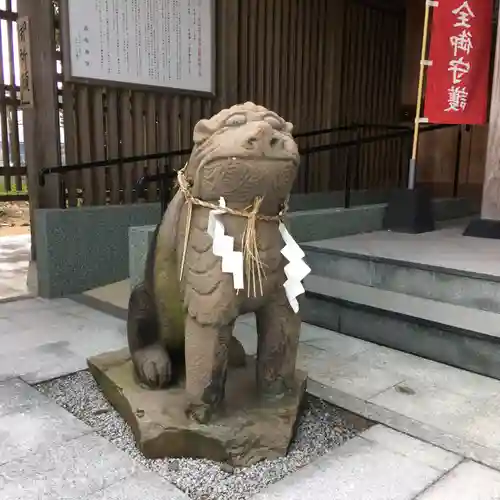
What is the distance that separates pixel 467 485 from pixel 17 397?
76.0 inches

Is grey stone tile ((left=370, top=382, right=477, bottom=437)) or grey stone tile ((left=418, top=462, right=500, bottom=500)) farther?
grey stone tile ((left=370, top=382, right=477, bottom=437))

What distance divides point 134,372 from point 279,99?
4.17 metres

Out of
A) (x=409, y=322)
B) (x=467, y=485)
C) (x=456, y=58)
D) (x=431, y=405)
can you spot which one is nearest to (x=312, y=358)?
(x=409, y=322)

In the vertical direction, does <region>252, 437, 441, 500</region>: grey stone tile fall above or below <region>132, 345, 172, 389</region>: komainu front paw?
below

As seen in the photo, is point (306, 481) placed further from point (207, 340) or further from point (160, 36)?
point (160, 36)

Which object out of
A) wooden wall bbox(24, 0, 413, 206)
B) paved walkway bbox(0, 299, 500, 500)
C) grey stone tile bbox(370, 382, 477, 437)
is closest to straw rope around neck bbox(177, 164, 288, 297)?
paved walkway bbox(0, 299, 500, 500)

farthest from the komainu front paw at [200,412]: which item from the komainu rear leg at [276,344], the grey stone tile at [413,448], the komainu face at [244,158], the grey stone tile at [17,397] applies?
the grey stone tile at [17,397]

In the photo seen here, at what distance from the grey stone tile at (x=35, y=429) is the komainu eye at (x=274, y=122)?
1409 mm

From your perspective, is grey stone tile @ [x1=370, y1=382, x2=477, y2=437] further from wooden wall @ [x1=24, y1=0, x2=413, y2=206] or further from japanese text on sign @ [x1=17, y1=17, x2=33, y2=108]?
japanese text on sign @ [x1=17, y1=17, x2=33, y2=108]

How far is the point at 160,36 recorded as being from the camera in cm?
475

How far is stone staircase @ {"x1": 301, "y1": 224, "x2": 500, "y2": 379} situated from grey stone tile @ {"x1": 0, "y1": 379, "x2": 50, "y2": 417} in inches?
61.1

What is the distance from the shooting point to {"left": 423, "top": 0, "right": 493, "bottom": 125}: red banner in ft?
14.4

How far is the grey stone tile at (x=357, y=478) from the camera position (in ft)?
5.66

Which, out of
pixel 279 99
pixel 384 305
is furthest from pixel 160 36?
pixel 384 305
